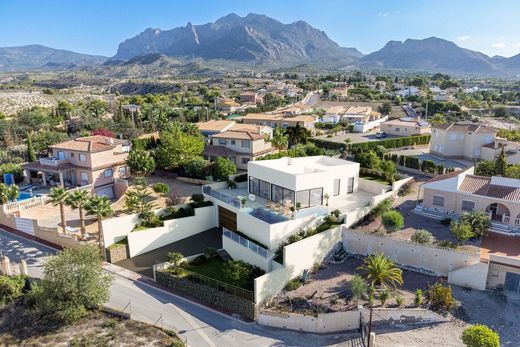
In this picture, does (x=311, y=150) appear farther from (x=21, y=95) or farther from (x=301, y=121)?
(x=21, y=95)

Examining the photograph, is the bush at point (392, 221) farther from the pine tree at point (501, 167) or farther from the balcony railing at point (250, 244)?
the pine tree at point (501, 167)

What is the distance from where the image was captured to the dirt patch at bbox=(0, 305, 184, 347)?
2167 cm

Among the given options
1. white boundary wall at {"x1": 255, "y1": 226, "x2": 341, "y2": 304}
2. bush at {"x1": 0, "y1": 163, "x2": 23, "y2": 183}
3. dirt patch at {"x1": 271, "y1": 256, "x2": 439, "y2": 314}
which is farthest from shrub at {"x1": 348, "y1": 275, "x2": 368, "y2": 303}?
bush at {"x1": 0, "y1": 163, "x2": 23, "y2": 183}

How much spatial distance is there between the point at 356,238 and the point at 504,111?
98.7 metres

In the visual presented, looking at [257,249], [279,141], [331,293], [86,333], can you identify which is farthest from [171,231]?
[279,141]

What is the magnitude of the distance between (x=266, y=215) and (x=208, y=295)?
26.4ft

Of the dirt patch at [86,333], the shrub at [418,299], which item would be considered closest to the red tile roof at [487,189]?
the shrub at [418,299]

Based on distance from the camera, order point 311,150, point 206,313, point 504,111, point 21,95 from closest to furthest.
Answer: point 206,313 < point 311,150 < point 504,111 < point 21,95

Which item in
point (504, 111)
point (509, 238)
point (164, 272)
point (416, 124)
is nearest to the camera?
point (164, 272)

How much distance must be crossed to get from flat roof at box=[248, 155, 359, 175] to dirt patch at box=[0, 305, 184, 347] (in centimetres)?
1730

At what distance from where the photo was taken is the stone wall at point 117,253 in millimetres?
30406

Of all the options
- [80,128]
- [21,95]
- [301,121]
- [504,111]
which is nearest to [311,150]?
[301,121]

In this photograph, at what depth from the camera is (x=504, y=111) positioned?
106 meters

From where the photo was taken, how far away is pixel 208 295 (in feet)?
83.9
